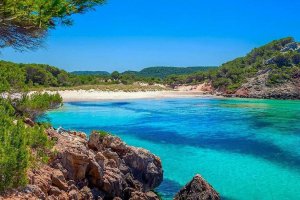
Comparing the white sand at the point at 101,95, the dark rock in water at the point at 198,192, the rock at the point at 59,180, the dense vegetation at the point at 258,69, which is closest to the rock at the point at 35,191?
the rock at the point at 59,180

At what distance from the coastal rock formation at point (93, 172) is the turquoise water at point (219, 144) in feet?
4.45

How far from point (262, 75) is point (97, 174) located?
71.4m

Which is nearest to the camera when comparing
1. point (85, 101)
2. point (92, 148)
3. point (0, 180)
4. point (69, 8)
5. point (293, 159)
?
point (0, 180)

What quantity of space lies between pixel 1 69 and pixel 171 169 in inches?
382

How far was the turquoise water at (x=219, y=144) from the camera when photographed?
693 inches

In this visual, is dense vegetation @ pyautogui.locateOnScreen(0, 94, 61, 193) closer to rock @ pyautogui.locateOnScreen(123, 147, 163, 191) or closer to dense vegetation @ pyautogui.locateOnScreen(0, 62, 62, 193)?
dense vegetation @ pyautogui.locateOnScreen(0, 62, 62, 193)

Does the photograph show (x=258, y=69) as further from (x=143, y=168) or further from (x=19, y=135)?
(x=19, y=135)

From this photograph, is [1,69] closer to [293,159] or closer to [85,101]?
[293,159]

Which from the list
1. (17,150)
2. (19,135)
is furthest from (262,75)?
(17,150)

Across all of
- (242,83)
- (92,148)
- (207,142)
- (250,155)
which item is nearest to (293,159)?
(250,155)

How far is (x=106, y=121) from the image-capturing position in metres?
39.8

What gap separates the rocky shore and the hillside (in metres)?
61.1

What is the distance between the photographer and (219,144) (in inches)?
1081

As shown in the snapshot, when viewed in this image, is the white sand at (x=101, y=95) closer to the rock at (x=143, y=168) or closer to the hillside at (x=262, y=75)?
the hillside at (x=262, y=75)
